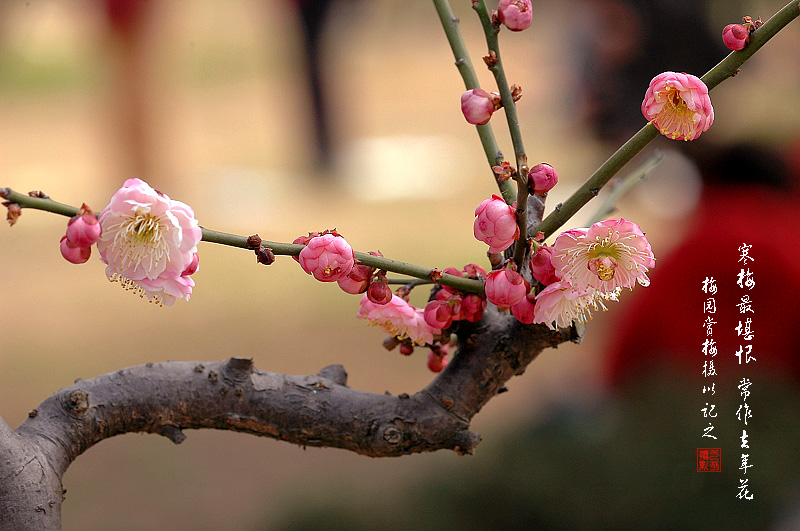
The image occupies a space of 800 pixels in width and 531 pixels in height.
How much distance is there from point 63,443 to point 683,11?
3.25 feet

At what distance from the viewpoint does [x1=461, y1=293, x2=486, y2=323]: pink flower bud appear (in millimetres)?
303

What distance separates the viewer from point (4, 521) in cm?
28

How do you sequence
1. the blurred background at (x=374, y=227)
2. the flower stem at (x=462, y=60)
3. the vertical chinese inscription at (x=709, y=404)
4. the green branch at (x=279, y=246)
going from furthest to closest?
the blurred background at (x=374, y=227)
the vertical chinese inscription at (x=709, y=404)
the flower stem at (x=462, y=60)
the green branch at (x=279, y=246)

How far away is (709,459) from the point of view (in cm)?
65

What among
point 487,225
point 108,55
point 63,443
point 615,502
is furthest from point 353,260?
point 108,55

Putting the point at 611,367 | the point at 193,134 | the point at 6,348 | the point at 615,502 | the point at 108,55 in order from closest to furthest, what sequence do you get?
the point at 615,502 < the point at 611,367 < the point at 6,348 < the point at 108,55 < the point at 193,134

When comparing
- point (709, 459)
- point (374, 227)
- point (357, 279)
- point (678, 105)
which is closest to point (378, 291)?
point (357, 279)

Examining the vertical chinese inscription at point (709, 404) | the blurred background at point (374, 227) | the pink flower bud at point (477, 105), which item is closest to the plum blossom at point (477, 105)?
the pink flower bud at point (477, 105)

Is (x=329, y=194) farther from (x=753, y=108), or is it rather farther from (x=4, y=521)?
(x=4, y=521)

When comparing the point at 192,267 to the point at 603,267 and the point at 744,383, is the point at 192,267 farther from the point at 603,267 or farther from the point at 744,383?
the point at 744,383

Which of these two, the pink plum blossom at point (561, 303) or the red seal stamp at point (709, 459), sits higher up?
the red seal stamp at point (709, 459)

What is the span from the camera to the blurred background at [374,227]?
78 cm

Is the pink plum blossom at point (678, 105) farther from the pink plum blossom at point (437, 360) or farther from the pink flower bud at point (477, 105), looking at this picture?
the pink plum blossom at point (437, 360)

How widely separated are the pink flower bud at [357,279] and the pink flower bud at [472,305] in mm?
43
